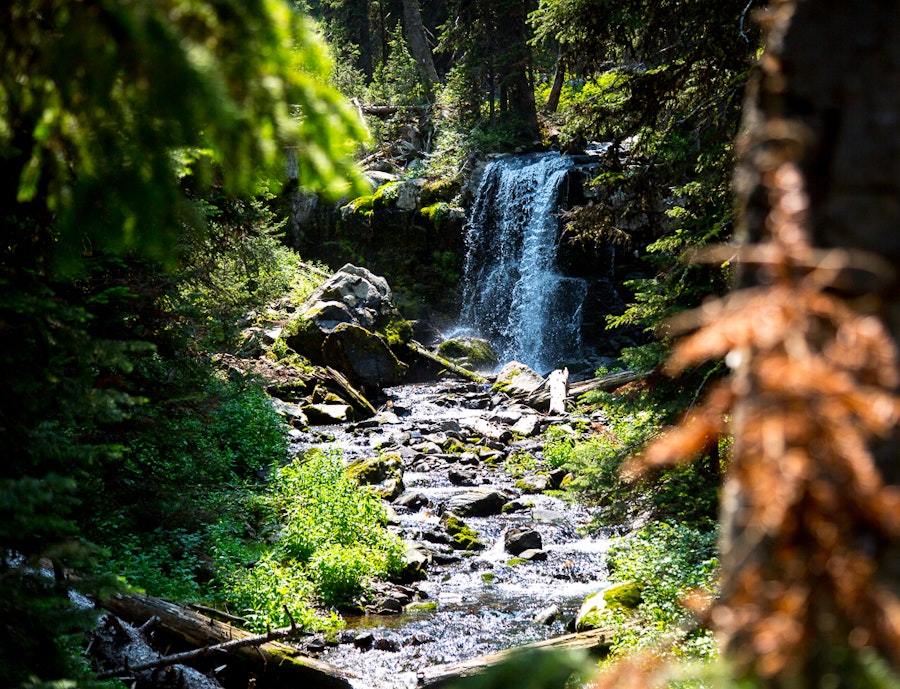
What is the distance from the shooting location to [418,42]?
3441 centimetres

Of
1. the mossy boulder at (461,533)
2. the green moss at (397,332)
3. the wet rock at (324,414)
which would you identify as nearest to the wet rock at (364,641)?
the mossy boulder at (461,533)

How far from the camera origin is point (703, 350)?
146cm

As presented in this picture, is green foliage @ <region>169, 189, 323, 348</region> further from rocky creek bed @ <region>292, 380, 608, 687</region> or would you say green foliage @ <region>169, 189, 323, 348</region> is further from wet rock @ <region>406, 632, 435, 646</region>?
wet rock @ <region>406, 632, 435, 646</region>

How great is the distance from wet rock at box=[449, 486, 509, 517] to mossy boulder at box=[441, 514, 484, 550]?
48 centimetres

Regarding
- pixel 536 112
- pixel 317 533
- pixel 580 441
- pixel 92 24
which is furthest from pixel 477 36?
pixel 92 24

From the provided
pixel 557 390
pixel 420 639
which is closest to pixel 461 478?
pixel 557 390

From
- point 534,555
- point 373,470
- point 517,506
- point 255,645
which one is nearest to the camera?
point 255,645

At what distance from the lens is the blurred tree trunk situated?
4.44 ft

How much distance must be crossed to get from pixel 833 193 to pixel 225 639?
6.17 metres

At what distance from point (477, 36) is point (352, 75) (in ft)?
29.8

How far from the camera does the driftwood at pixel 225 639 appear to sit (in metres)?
6.05

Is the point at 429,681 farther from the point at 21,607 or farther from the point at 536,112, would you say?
the point at 536,112

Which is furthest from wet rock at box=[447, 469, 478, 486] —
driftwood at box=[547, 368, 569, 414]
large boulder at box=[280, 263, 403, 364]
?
large boulder at box=[280, 263, 403, 364]

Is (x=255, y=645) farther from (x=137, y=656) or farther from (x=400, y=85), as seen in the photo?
(x=400, y=85)
